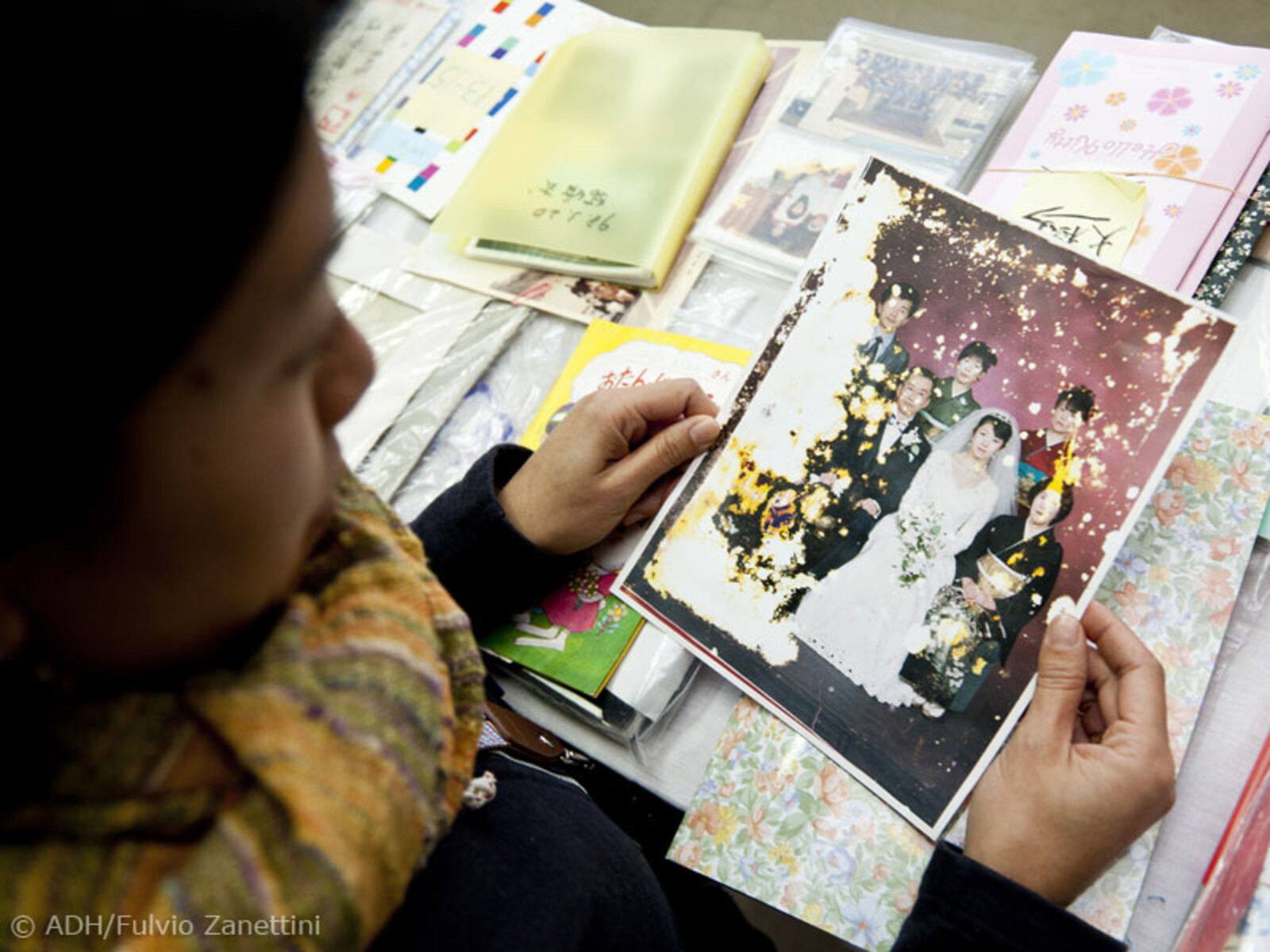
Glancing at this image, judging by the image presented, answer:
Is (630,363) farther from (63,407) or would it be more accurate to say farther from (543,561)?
(63,407)

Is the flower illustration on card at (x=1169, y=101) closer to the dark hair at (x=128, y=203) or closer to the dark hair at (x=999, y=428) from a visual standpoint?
the dark hair at (x=999, y=428)

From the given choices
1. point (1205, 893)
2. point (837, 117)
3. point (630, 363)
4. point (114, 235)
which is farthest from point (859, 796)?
point (837, 117)

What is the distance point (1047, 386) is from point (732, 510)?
0.74 ft

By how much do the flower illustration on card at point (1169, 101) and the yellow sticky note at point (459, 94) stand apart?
679 mm

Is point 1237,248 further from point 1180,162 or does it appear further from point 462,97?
point 462,97

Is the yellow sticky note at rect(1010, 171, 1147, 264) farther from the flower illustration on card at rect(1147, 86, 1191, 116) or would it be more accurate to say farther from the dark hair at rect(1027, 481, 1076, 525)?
the dark hair at rect(1027, 481, 1076, 525)

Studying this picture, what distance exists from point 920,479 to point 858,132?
420 mm

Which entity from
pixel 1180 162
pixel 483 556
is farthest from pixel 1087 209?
pixel 483 556

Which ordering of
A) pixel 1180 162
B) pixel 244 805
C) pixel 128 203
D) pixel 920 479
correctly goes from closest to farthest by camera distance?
pixel 128 203 < pixel 244 805 < pixel 920 479 < pixel 1180 162

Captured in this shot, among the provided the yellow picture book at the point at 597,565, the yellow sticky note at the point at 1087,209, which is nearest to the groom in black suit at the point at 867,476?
the yellow picture book at the point at 597,565

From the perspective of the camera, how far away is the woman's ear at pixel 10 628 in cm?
25

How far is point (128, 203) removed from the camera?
214 mm

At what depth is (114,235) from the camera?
0.21 m

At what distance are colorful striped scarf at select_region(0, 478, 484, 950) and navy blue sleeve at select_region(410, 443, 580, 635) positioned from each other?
0.75ft
